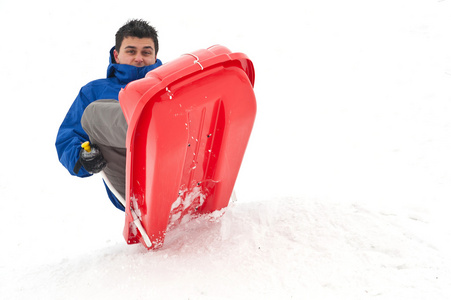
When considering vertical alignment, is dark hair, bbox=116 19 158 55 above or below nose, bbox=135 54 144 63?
above

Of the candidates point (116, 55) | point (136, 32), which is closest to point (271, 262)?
point (136, 32)

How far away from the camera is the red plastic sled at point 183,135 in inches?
62.9

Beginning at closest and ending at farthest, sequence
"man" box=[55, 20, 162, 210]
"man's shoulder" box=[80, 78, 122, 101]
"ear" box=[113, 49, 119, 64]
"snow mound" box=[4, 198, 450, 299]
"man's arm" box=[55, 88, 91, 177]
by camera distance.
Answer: "snow mound" box=[4, 198, 450, 299] < "man" box=[55, 20, 162, 210] < "man's arm" box=[55, 88, 91, 177] < "man's shoulder" box=[80, 78, 122, 101] < "ear" box=[113, 49, 119, 64]

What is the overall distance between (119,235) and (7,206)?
4.41 feet

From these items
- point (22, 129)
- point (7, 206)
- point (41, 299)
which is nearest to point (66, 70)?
point (22, 129)

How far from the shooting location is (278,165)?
389cm

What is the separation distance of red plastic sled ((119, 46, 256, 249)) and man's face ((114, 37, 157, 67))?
0.90 metres

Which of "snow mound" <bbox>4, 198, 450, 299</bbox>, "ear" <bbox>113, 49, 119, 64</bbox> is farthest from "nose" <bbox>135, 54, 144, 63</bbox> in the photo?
"snow mound" <bbox>4, 198, 450, 299</bbox>

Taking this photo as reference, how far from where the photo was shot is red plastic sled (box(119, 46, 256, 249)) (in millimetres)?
1597

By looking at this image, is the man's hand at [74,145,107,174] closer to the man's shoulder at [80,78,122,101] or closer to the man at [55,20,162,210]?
the man at [55,20,162,210]

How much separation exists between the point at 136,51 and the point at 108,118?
2.72 feet

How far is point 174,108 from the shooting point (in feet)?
5.30

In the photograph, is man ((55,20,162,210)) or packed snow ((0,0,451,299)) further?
man ((55,20,162,210))

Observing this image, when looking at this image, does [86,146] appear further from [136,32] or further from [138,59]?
[136,32]
